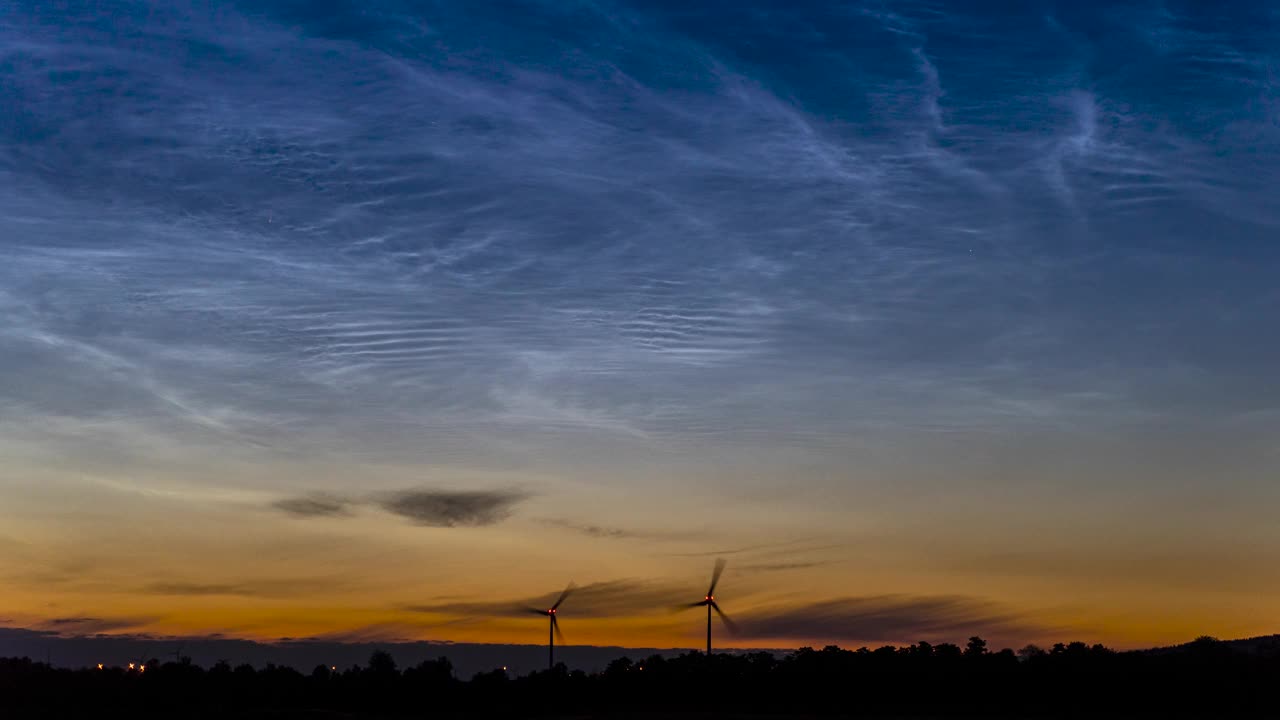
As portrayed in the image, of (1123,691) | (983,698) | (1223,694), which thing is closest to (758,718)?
(983,698)

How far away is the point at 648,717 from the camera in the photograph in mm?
193625

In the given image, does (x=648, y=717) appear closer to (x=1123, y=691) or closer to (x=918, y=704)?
(x=918, y=704)

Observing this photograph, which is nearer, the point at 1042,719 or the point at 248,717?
the point at 1042,719

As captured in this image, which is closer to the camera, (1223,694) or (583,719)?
(1223,694)

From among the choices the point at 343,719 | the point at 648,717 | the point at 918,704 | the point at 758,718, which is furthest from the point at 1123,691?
the point at 343,719

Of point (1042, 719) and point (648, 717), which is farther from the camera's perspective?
point (648, 717)

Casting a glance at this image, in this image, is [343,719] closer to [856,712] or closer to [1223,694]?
[856,712]

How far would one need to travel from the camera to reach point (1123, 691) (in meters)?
188

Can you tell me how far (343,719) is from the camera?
197 m

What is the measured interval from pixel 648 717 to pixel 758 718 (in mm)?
15219

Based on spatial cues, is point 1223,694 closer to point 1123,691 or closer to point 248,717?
point 1123,691

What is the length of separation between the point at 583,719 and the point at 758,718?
80.0 ft

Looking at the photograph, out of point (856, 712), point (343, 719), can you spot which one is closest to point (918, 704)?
point (856, 712)

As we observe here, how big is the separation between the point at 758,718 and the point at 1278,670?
7253cm
